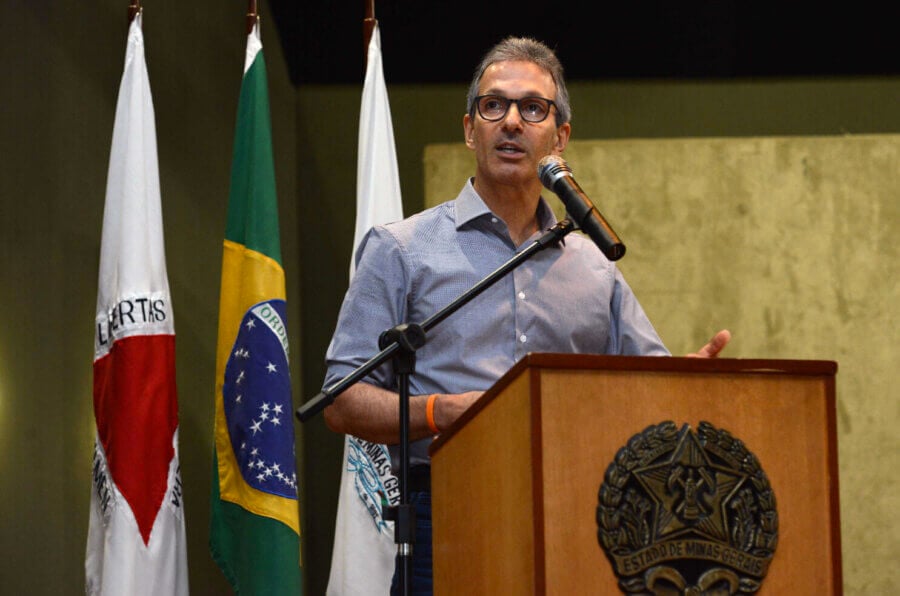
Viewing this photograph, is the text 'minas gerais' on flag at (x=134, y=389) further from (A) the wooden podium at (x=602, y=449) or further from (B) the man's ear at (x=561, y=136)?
(A) the wooden podium at (x=602, y=449)

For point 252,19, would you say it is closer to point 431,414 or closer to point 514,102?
point 514,102

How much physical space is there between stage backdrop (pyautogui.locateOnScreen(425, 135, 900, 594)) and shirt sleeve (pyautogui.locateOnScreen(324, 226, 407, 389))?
6.67ft

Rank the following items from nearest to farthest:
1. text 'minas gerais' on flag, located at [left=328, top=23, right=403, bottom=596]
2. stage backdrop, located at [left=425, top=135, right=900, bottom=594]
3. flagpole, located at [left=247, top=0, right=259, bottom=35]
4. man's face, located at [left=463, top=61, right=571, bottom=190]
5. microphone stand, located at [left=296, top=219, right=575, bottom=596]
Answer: microphone stand, located at [left=296, top=219, right=575, bottom=596], man's face, located at [left=463, top=61, right=571, bottom=190], text 'minas gerais' on flag, located at [left=328, top=23, right=403, bottom=596], flagpole, located at [left=247, top=0, right=259, bottom=35], stage backdrop, located at [left=425, top=135, right=900, bottom=594]

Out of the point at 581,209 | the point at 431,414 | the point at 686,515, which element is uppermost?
the point at 581,209

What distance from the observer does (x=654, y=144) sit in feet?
14.3

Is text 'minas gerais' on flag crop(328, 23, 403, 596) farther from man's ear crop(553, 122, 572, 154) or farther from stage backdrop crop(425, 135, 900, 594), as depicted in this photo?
man's ear crop(553, 122, 572, 154)

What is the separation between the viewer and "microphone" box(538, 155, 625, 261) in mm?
1800

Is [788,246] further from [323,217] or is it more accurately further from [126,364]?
[126,364]

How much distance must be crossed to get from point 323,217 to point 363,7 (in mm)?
795

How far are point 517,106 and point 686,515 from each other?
3.50 feet

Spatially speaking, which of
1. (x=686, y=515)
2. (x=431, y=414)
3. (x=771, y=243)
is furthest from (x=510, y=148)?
(x=771, y=243)

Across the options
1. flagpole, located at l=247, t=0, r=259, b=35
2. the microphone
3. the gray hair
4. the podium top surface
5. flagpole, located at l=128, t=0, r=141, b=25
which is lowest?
the podium top surface

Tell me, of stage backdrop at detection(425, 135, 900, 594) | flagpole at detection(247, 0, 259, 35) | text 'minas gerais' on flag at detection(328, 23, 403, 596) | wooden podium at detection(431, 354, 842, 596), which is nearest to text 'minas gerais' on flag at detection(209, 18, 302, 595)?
text 'minas gerais' on flag at detection(328, 23, 403, 596)

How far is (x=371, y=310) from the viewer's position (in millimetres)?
2209
